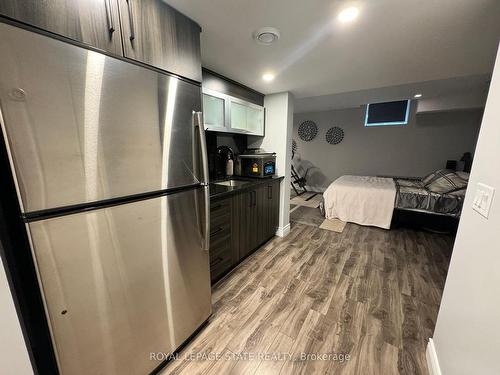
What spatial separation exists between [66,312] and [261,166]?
2224mm

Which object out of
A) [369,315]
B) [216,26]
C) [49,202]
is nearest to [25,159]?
[49,202]

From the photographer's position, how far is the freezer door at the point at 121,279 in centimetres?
80

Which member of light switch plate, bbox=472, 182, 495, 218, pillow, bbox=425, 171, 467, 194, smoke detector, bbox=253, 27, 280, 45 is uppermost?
smoke detector, bbox=253, 27, 280, 45

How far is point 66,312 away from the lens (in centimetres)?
82

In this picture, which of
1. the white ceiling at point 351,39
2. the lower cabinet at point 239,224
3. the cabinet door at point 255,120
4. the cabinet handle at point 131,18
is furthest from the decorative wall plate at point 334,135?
the cabinet handle at point 131,18

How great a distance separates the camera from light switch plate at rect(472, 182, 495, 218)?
2.84 feet

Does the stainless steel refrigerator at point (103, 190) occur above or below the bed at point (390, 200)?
above

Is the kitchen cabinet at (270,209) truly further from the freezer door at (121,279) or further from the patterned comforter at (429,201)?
the patterned comforter at (429,201)

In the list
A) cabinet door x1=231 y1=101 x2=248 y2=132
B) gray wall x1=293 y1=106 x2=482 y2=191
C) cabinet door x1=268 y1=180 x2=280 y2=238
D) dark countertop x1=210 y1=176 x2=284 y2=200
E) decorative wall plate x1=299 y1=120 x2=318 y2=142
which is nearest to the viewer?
dark countertop x1=210 y1=176 x2=284 y2=200

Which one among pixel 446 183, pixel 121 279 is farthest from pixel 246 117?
pixel 446 183

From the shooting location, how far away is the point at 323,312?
5.68ft

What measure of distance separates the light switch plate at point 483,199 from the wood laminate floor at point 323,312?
44.6 inches

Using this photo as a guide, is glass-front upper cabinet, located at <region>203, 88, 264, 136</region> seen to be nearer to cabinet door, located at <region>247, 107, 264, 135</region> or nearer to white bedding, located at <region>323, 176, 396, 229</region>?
cabinet door, located at <region>247, 107, 264, 135</region>

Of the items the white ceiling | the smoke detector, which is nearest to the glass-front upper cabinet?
the white ceiling
